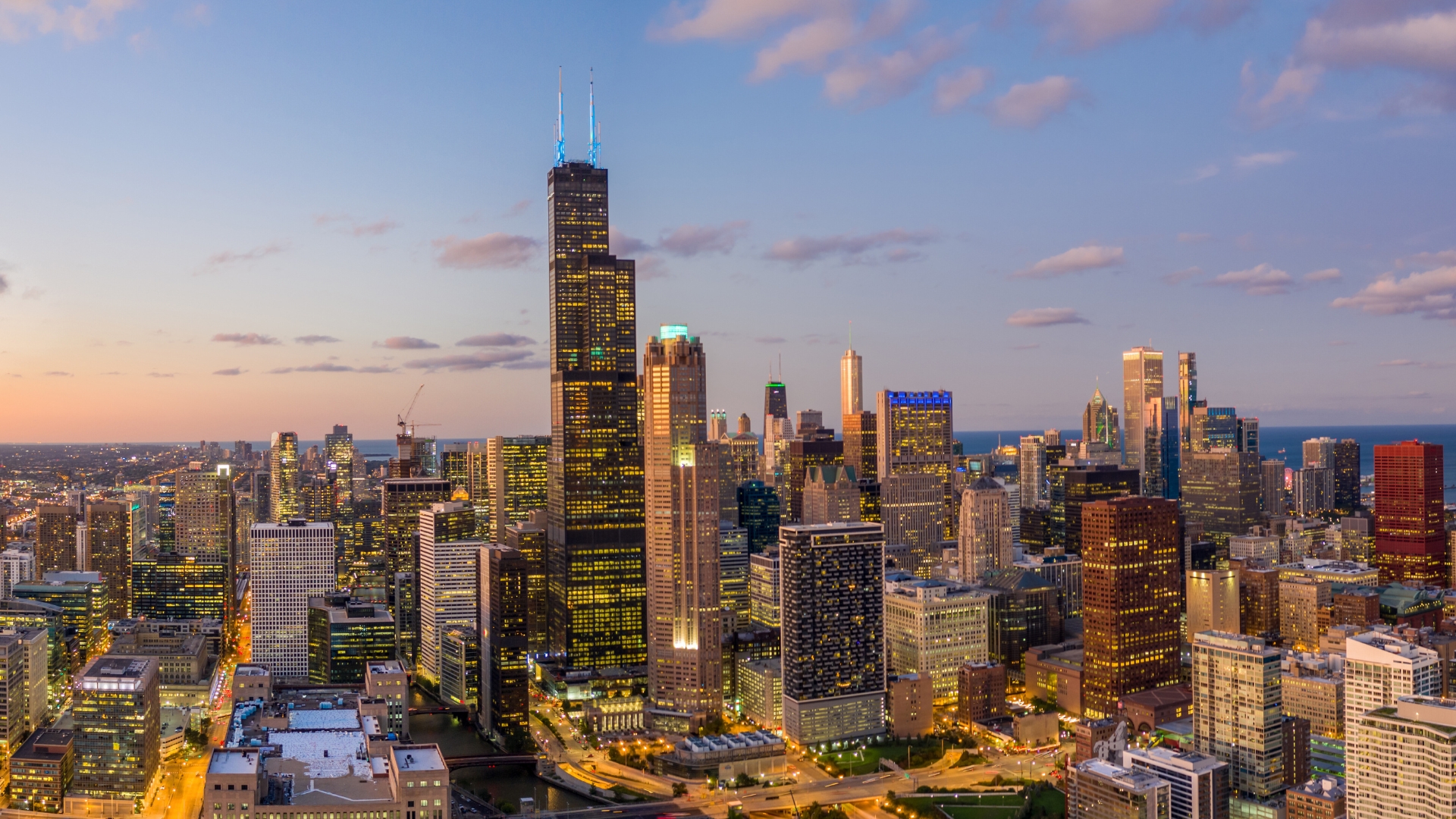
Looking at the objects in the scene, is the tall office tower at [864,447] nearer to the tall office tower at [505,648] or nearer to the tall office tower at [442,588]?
the tall office tower at [442,588]

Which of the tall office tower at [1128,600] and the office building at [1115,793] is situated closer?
the office building at [1115,793]

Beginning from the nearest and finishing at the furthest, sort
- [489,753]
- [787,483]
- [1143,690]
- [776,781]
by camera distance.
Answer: [776,781], [489,753], [1143,690], [787,483]

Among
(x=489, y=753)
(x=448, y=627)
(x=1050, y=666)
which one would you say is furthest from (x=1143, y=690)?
(x=448, y=627)

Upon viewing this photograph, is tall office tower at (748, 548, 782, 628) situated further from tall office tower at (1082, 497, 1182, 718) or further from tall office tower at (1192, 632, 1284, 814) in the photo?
tall office tower at (1192, 632, 1284, 814)

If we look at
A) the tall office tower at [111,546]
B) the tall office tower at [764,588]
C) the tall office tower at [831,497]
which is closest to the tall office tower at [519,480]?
the tall office tower at [831,497]

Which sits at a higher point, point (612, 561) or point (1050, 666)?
point (612, 561)

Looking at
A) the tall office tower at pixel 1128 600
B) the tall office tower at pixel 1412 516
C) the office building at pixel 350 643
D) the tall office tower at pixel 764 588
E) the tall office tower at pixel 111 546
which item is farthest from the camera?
the tall office tower at pixel 111 546

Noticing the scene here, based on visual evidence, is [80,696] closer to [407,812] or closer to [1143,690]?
[407,812]
